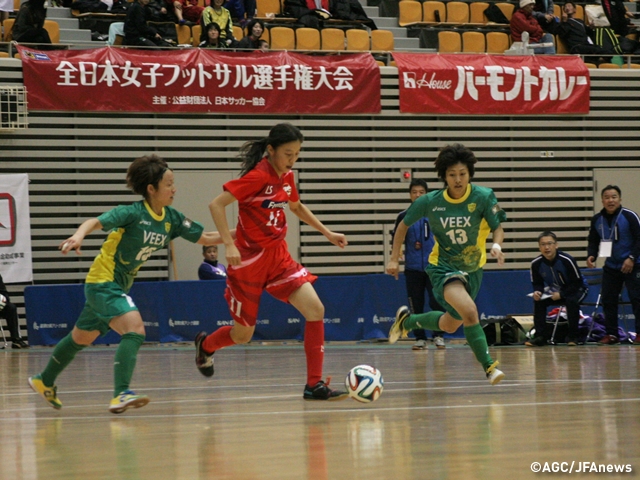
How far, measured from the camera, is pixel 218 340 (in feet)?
23.2

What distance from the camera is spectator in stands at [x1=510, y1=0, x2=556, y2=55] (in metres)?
18.7

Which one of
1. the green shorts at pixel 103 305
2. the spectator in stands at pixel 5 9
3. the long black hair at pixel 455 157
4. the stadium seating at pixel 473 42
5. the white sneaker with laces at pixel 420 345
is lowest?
the white sneaker with laces at pixel 420 345

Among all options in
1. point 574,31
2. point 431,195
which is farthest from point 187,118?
point 431,195

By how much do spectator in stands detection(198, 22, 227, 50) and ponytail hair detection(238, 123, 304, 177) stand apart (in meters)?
10.2

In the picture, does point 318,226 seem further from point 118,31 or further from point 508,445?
point 118,31

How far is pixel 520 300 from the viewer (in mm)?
14383

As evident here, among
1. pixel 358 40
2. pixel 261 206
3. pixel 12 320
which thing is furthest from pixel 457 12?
pixel 261 206

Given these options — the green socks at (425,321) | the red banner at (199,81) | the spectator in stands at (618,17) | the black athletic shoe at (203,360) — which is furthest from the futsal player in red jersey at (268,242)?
the spectator in stands at (618,17)

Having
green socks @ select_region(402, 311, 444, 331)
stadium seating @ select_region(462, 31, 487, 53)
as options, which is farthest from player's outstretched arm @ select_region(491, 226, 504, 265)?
stadium seating @ select_region(462, 31, 487, 53)

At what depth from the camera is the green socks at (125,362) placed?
5.79 metres

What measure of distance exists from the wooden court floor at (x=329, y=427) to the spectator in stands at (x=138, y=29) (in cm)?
861

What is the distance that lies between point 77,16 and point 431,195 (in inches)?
454

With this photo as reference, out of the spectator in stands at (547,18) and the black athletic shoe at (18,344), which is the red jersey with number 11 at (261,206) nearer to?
the black athletic shoe at (18,344)

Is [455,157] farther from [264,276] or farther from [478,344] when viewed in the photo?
[264,276]
